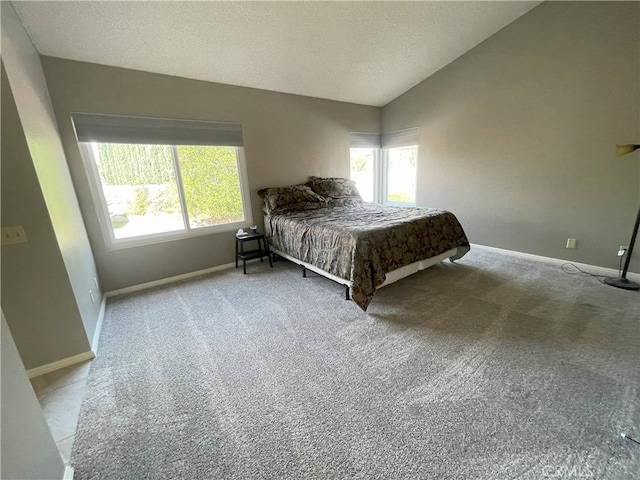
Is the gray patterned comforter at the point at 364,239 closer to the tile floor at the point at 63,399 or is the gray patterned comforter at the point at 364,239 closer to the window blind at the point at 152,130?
the window blind at the point at 152,130

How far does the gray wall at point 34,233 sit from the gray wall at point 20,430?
3.31 feet

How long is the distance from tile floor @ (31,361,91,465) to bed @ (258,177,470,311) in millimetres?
1892

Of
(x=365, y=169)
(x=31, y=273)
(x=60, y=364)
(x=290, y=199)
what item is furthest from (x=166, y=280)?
(x=365, y=169)

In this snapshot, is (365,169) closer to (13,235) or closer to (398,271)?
(398,271)

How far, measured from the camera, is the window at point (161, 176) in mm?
2664

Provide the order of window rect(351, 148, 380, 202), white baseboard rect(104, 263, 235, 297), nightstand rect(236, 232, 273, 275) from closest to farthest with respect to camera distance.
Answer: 1. white baseboard rect(104, 263, 235, 297)
2. nightstand rect(236, 232, 273, 275)
3. window rect(351, 148, 380, 202)

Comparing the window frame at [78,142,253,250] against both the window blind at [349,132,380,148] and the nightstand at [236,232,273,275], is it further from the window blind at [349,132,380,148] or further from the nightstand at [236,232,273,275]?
the window blind at [349,132,380,148]

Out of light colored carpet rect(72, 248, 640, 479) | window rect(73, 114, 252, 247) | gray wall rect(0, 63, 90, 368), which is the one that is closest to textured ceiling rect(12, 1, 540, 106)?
window rect(73, 114, 252, 247)

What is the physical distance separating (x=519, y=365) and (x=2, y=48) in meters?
3.59

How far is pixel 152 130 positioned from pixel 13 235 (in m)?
1.71

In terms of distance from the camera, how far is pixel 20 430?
2.86ft

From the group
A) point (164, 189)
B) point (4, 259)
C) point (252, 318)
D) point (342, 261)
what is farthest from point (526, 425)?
point (164, 189)

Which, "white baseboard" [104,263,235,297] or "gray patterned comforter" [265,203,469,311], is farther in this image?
"white baseboard" [104,263,235,297]

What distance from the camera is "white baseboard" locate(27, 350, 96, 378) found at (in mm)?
1727
